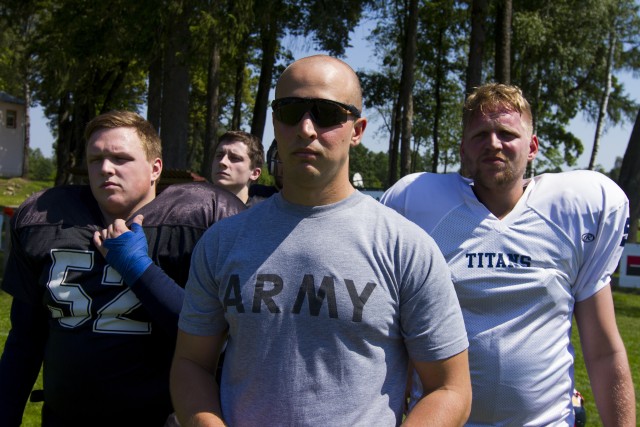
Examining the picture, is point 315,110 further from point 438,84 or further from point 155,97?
point 438,84

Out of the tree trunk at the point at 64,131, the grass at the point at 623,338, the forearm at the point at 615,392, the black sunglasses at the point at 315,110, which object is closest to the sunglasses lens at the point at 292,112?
the black sunglasses at the point at 315,110

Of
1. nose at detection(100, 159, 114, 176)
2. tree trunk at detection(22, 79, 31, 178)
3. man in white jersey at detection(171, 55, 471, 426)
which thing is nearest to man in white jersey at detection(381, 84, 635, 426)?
man in white jersey at detection(171, 55, 471, 426)

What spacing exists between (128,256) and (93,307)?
283 millimetres

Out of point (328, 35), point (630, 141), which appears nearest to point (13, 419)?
point (328, 35)

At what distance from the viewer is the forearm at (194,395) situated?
73.7 inches

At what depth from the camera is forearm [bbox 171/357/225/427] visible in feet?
6.14

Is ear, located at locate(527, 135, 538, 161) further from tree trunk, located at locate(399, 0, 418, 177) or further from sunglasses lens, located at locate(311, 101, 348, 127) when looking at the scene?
tree trunk, located at locate(399, 0, 418, 177)

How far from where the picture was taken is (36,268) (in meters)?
2.70

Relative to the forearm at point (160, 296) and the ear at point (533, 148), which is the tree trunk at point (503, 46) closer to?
the ear at point (533, 148)

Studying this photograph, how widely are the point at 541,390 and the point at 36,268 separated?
6.46ft

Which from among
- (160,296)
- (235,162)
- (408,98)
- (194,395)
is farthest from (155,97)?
(194,395)

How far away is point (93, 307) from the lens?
2594 millimetres

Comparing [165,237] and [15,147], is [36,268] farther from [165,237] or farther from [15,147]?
[15,147]

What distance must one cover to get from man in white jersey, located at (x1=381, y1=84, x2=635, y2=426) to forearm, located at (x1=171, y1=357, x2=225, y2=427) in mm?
1087
